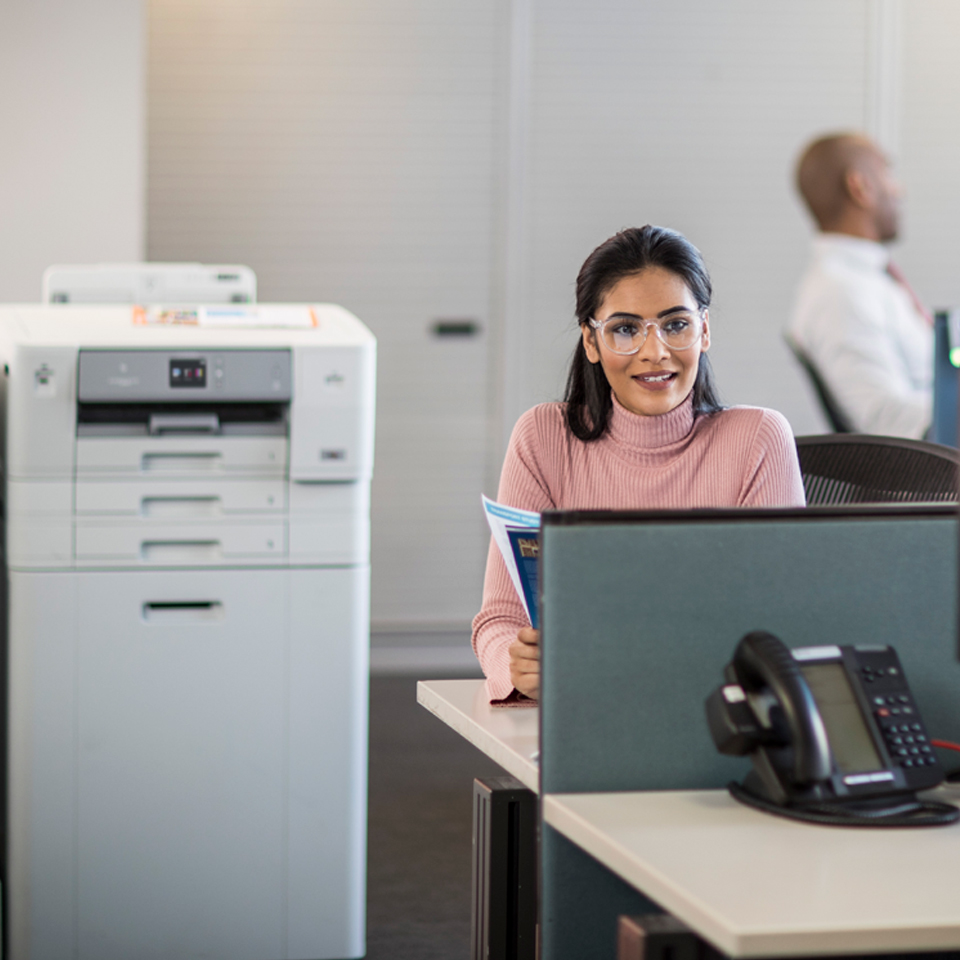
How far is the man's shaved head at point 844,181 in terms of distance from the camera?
4.48 m

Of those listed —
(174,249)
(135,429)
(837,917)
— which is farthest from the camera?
(174,249)

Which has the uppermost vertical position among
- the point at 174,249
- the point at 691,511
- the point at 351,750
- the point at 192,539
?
the point at 174,249

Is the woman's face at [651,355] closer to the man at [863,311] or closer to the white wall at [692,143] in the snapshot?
the man at [863,311]

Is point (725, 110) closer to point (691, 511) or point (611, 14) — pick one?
point (611, 14)

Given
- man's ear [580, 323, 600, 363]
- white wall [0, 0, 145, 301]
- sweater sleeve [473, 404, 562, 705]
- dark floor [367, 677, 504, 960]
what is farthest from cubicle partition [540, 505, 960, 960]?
white wall [0, 0, 145, 301]

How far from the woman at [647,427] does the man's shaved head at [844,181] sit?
113 inches

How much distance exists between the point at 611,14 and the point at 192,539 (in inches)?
120

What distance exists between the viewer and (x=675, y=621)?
1.17 metres

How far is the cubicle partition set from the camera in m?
1.16

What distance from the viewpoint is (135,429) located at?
2209mm

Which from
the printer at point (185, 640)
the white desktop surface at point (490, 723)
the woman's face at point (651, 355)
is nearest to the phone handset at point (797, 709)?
the white desktop surface at point (490, 723)

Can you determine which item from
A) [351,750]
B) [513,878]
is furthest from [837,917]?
[351,750]

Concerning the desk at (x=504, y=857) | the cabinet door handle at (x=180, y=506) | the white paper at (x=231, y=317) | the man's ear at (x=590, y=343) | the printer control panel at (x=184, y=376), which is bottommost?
the desk at (x=504, y=857)

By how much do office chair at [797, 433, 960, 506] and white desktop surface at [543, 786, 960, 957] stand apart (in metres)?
0.65
